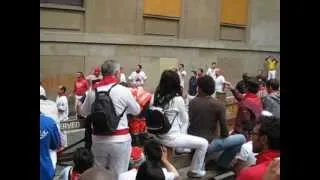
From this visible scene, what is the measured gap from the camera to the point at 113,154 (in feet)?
10.9

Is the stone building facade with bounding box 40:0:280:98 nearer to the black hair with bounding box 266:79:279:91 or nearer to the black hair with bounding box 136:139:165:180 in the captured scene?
the black hair with bounding box 266:79:279:91

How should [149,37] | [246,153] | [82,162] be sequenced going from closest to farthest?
[82,162], [246,153], [149,37]

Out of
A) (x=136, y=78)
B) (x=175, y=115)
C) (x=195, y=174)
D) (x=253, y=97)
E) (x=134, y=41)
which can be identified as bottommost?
(x=195, y=174)

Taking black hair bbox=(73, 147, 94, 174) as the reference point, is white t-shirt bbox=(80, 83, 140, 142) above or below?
above

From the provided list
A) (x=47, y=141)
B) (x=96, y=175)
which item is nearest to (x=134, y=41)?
(x=47, y=141)

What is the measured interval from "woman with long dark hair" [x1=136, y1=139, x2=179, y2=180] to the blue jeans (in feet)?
2.16

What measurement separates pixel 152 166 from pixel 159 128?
0.69 metres

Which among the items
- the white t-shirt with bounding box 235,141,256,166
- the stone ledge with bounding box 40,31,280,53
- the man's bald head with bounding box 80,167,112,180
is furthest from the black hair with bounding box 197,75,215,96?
the stone ledge with bounding box 40,31,280,53

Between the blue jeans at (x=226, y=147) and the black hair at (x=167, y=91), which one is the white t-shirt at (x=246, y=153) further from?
the black hair at (x=167, y=91)

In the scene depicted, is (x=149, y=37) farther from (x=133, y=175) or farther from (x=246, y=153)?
(x=133, y=175)

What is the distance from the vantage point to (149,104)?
11.9 feet

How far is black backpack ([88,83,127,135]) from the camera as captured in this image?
325 cm
